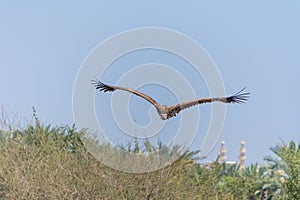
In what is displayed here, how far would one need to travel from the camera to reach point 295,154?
2128 cm

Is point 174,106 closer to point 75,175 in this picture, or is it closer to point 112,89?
point 112,89

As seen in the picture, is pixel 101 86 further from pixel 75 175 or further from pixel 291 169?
pixel 291 169

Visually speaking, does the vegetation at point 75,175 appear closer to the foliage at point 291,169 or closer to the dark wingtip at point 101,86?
the foliage at point 291,169

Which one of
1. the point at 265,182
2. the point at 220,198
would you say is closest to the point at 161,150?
the point at 220,198

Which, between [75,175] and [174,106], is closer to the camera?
[174,106]

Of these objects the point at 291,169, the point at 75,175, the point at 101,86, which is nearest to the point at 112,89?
the point at 101,86

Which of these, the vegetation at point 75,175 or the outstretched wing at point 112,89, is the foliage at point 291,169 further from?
the outstretched wing at point 112,89

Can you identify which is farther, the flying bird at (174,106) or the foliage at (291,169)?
the foliage at (291,169)

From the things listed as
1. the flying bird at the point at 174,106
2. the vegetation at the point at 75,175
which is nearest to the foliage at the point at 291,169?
the vegetation at the point at 75,175

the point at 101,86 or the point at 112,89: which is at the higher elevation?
the point at 101,86

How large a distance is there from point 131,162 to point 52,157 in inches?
77.1

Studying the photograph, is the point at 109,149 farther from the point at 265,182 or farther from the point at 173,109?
the point at 265,182

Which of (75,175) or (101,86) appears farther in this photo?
(75,175)

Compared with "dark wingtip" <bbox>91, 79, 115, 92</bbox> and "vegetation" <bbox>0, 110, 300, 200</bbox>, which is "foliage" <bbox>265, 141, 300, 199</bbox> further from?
"dark wingtip" <bbox>91, 79, 115, 92</bbox>
